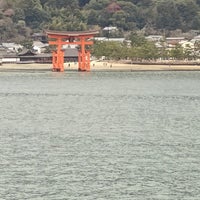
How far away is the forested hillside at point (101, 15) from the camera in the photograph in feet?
319

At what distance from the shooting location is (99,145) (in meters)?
23.5

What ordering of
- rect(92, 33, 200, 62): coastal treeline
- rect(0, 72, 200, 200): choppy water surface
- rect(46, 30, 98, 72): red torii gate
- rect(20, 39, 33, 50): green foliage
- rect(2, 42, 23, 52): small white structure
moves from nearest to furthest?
rect(0, 72, 200, 200): choppy water surface
rect(46, 30, 98, 72): red torii gate
rect(92, 33, 200, 62): coastal treeline
rect(20, 39, 33, 50): green foliage
rect(2, 42, 23, 52): small white structure

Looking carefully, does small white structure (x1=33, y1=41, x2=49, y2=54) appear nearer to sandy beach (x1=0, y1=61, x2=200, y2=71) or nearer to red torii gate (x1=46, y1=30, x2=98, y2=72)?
sandy beach (x1=0, y1=61, x2=200, y2=71)

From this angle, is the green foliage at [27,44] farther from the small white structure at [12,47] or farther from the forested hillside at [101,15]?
the forested hillside at [101,15]

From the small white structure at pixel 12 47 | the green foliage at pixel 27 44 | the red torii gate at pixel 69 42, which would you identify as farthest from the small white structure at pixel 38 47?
the red torii gate at pixel 69 42

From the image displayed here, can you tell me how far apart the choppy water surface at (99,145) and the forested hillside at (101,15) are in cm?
5335

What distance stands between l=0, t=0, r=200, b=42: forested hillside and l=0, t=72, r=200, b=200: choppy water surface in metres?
53.3

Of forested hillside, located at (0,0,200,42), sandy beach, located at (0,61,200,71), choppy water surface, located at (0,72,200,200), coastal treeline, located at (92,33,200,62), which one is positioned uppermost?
forested hillside, located at (0,0,200,42)

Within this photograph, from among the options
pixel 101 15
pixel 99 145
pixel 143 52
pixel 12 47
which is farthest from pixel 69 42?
pixel 99 145

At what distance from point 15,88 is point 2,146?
83.0ft

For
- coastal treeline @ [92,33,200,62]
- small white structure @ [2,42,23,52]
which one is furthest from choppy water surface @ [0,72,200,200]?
small white structure @ [2,42,23,52]

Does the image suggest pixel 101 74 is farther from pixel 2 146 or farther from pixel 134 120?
pixel 2 146

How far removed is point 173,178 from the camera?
18.9 meters

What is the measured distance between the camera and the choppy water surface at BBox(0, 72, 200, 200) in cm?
1798
